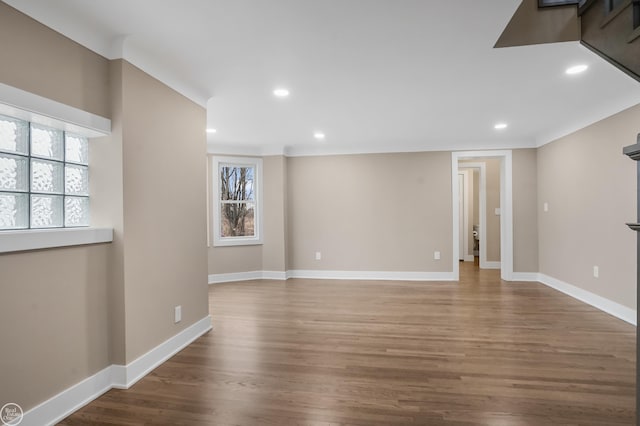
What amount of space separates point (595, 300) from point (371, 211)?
327 cm

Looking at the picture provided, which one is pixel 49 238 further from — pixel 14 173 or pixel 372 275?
pixel 372 275

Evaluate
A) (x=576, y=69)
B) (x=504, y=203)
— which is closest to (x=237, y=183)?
(x=504, y=203)

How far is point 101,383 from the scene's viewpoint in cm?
214

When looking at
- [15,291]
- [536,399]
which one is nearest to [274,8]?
[15,291]

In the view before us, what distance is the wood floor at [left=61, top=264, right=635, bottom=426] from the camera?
6.19 ft

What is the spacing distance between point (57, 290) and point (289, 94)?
7.96 ft

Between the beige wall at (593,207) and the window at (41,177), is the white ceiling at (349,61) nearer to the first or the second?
the beige wall at (593,207)

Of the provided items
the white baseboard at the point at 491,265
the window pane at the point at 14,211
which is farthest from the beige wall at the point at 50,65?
the white baseboard at the point at 491,265

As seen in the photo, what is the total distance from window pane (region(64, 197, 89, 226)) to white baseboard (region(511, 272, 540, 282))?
19.7ft

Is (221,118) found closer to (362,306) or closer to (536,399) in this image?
(362,306)

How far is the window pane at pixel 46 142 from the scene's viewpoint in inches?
73.7

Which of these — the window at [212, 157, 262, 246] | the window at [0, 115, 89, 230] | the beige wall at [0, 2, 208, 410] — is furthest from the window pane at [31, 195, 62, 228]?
the window at [212, 157, 262, 246]

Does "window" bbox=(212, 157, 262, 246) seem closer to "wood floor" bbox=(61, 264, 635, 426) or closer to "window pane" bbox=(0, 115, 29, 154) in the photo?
→ "wood floor" bbox=(61, 264, 635, 426)

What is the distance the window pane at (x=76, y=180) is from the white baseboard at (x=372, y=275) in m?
4.14
